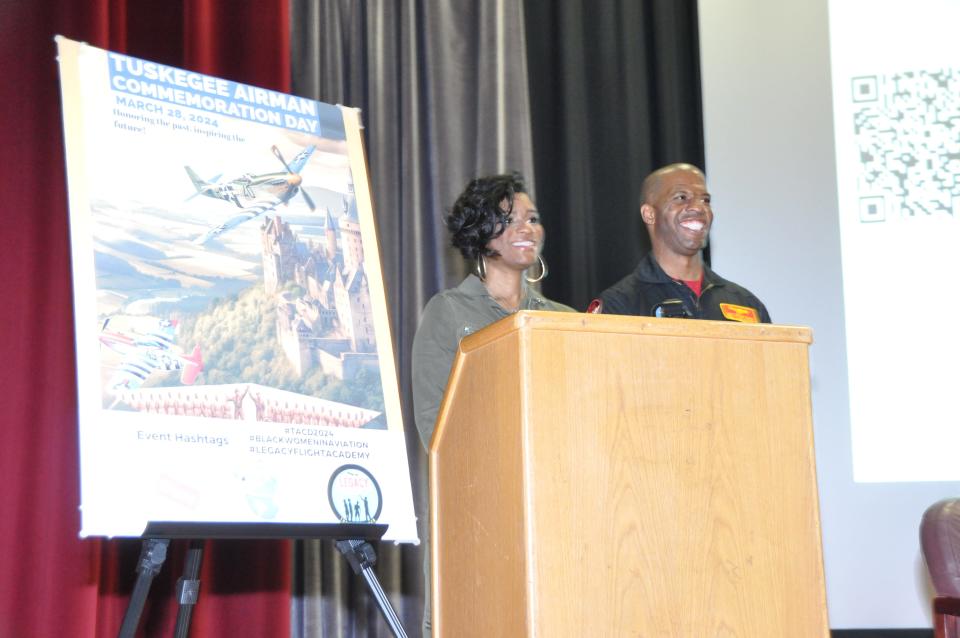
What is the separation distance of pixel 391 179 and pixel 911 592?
232 cm

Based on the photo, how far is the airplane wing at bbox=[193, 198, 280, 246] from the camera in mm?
2443

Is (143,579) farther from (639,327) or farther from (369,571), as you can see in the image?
(639,327)

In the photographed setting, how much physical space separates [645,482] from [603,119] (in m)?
2.73

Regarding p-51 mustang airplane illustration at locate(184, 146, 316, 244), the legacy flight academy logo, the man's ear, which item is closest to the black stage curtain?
the man's ear

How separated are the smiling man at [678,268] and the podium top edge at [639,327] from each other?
111 cm

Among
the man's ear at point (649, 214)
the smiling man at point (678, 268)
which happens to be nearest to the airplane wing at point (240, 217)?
the smiling man at point (678, 268)

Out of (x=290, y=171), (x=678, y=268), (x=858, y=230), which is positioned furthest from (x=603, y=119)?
(x=290, y=171)

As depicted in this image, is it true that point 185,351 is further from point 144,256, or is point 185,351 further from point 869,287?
point 869,287

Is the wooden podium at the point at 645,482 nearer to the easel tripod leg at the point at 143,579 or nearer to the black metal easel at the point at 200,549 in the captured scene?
the black metal easel at the point at 200,549

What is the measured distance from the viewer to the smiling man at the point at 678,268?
113 inches

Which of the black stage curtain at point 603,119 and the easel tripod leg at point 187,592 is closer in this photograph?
the easel tripod leg at point 187,592

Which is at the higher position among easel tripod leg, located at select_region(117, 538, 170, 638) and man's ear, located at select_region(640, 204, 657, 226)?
man's ear, located at select_region(640, 204, 657, 226)

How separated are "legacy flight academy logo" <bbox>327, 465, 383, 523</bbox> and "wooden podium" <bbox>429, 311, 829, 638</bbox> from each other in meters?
0.68

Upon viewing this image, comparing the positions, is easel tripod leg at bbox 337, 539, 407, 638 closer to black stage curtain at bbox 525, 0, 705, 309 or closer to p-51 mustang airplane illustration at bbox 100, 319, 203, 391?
p-51 mustang airplane illustration at bbox 100, 319, 203, 391
